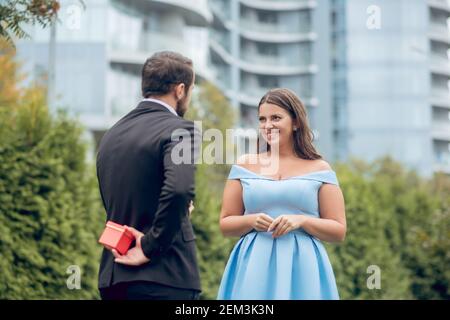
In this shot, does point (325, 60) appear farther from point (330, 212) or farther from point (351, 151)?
point (330, 212)

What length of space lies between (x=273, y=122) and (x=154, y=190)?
0.90 metres

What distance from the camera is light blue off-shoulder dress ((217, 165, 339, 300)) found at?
159 inches

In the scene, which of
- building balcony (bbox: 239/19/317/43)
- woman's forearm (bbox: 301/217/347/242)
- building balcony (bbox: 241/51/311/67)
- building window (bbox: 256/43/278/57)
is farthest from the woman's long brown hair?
building window (bbox: 256/43/278/57)

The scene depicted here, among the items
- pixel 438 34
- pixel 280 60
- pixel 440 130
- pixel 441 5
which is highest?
pixel 441 5

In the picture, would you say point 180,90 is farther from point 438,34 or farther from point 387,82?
point 438,34

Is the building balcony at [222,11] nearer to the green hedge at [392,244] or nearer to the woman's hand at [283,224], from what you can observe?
the green hedge at [392,244]

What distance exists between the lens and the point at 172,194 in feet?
11.7

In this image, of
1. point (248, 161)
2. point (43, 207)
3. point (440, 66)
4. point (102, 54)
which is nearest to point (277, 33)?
point (440, 66)

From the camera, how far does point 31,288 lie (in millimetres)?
7836

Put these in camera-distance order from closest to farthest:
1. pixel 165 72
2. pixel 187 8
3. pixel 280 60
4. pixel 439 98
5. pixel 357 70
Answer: pixel 165 72
pixel 187 8
pixel 280 60
pixel 357 70
pixel 439 98

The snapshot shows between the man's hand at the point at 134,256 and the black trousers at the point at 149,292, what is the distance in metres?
0.10

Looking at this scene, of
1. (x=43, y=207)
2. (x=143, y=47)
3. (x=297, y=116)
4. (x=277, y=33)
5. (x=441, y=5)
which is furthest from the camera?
(x=441, y=5)

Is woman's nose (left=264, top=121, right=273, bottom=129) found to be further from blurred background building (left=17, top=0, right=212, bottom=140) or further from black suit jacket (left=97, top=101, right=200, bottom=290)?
blurred background building (left=17, top=0, right=212, bottom=140)
